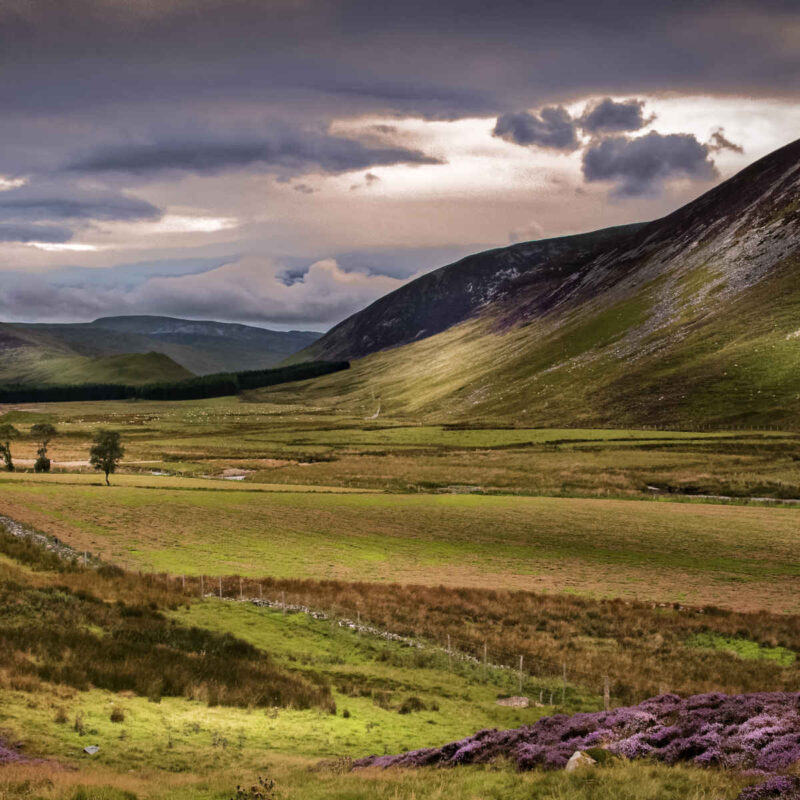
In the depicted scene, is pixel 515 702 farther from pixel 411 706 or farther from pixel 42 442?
pixel 42 442

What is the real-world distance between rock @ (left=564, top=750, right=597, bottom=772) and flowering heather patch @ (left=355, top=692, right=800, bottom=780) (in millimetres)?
583

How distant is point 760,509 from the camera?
3159 inches

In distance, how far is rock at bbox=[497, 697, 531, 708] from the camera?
94.0ft

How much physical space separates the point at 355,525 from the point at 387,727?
44.5 meters

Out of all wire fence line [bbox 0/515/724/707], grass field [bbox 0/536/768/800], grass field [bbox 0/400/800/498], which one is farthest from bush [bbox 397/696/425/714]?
grass field [bbox 0/400/800/498]

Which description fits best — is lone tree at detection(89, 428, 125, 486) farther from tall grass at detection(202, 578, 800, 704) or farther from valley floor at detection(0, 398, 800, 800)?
tall grass at detection(202, 578, 800, 704)

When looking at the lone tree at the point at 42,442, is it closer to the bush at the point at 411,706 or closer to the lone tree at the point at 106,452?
the lone tree at the point at 106,452

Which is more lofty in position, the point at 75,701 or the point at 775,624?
the point at 75,701

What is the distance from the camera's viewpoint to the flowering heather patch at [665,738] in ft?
58.5

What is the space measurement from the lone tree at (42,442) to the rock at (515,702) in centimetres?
10642

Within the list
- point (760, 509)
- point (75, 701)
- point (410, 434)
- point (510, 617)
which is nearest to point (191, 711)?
point (75, 701)

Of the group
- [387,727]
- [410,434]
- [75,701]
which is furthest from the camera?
[410,434]

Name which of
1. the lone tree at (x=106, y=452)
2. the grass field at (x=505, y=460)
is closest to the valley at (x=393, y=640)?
the lone tree at (x=106, y=452)

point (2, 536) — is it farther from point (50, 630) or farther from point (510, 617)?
point (510, 617)
